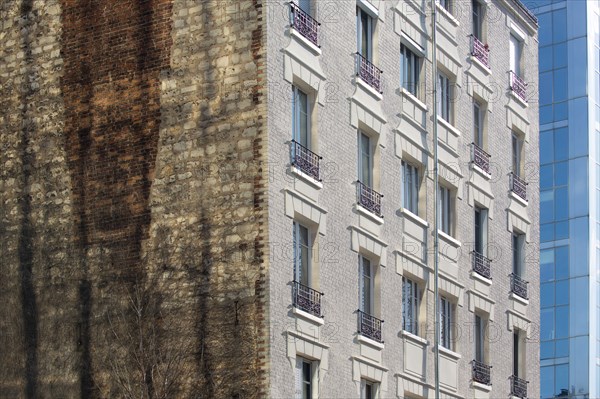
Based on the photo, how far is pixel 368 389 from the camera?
37.8 m

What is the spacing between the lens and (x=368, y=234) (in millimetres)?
37938

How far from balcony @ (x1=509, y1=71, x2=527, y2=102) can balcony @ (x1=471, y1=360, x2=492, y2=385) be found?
852 cm

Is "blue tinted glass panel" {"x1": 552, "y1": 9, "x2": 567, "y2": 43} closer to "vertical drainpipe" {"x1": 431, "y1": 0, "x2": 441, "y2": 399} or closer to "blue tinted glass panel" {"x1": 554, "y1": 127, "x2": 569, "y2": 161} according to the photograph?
"blue tinted glass panel" {"x1": 554, "y1": 127, "x2": 569, "y2": 161}

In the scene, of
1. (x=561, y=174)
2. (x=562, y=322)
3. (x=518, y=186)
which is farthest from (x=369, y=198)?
(x=561, y=174)

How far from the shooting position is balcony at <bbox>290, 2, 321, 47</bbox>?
35.6 meters

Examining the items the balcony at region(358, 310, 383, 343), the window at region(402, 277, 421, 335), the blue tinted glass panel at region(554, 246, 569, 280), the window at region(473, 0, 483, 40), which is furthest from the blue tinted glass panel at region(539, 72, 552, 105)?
the balcony at region(358, 310, 383, 343)

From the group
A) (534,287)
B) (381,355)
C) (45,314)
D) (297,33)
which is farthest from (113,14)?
(534,287)

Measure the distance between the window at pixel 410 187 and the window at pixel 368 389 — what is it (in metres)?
4.91

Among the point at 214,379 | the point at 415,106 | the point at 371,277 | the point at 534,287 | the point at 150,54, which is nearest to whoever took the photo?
the point at 214,379

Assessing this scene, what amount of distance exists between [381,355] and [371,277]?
5.98 feet

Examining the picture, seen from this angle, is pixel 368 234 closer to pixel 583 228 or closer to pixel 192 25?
pixel 192 25

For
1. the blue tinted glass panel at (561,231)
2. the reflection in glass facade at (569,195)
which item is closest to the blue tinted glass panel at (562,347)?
the reflection in glass facade at (569,195)

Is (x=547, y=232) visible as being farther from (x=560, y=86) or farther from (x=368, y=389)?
(x=368, y=389)

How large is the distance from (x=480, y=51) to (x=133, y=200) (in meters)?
14.0
